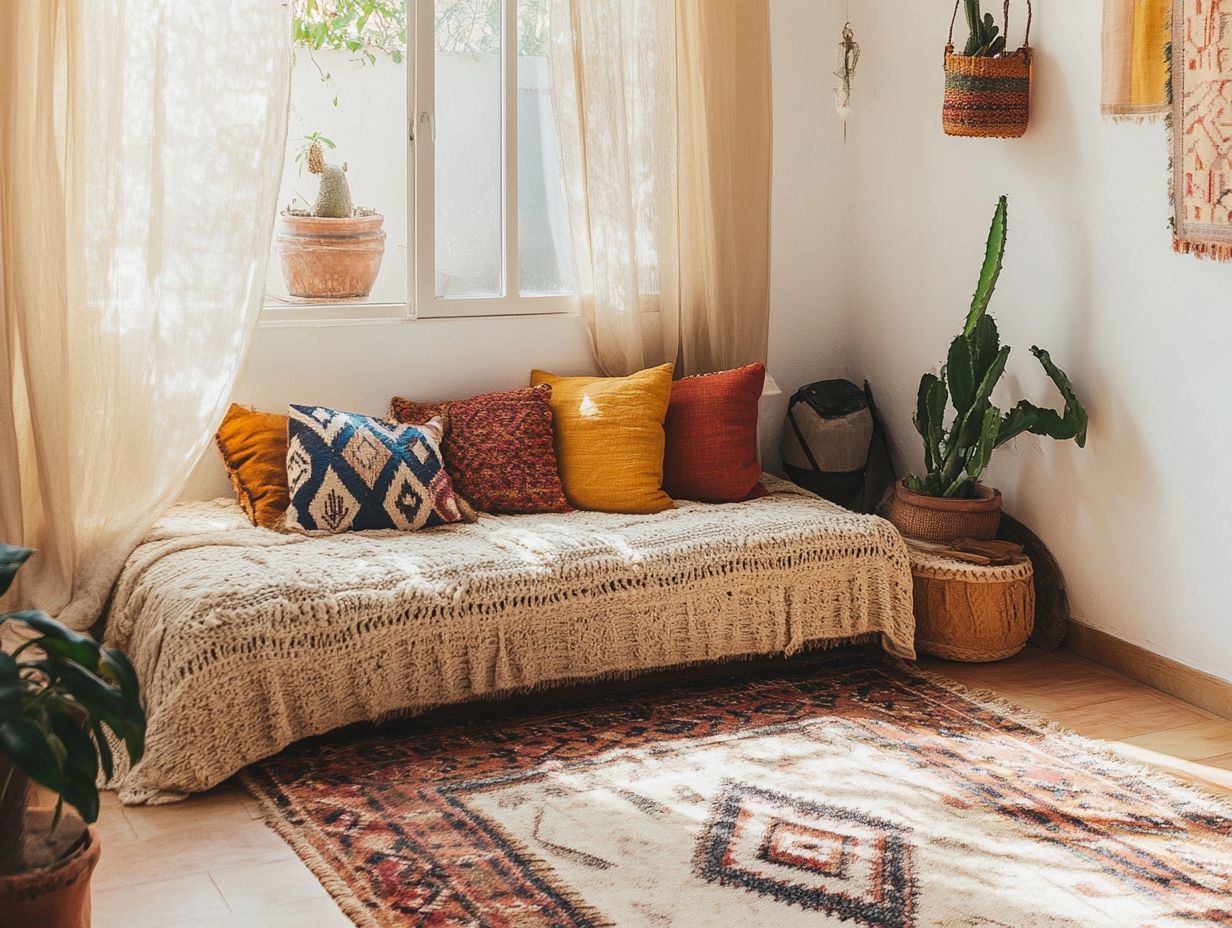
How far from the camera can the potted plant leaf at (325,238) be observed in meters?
3.90

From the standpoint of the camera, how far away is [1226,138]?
3.23 metres

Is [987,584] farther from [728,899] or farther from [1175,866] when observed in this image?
[728,899]

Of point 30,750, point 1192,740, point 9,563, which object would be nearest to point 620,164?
point 1192,740

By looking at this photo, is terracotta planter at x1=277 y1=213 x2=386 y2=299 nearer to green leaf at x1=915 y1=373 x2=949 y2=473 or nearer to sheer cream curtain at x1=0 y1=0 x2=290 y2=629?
sheer cream curtain at x1=0 y1=0 x2=290 y2=629

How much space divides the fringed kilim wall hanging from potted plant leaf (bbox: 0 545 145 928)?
2681 millimetres

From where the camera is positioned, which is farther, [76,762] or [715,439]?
[715,439]

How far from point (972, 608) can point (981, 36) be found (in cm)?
158

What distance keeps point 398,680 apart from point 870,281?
2246 millimetres

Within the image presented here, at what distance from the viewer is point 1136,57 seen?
3.49 meters

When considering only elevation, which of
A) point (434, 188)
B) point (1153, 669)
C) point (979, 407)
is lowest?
point (1153, 669)

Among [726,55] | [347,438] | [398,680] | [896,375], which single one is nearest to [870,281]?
[896,375]

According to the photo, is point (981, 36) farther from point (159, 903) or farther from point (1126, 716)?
point (159, 903)

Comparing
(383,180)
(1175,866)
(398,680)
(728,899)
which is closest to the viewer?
(728,899)

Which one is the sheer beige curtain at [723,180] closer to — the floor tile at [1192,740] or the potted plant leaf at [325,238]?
the potted plant leaf at [325,238]
